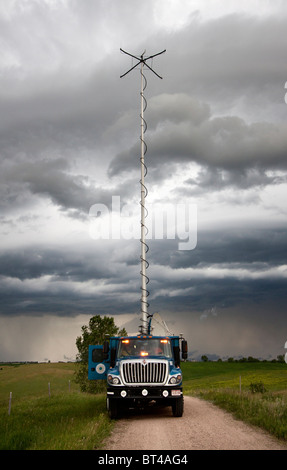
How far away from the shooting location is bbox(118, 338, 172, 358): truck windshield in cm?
1795

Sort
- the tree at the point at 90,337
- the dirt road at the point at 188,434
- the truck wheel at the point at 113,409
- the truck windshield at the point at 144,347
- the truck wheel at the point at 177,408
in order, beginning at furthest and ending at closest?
the tree at the point at 90,337
the truck windshield at the point at 144,347
the truck wheel at the point at 177,408
the truck wheel at the point at 113,409
the dirt road at the point at 188,434

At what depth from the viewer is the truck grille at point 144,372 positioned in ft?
54.6

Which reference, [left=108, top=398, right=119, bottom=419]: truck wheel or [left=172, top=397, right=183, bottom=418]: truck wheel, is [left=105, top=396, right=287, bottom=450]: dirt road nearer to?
[left=172, top=397, right=183, bottom=418]: truck wheel

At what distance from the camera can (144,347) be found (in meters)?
18.1

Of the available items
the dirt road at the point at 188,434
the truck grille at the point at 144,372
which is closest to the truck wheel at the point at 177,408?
the dirt road at the point at 188,434

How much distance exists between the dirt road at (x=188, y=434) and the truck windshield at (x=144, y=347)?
233 centimetres

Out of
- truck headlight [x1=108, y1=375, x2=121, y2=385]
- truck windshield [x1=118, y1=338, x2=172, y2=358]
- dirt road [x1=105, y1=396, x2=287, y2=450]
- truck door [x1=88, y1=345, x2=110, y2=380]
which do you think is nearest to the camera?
dirt road [x1=105, y1=396, x2=287, y2=450]

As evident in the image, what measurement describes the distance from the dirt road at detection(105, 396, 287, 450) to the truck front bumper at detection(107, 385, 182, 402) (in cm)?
77

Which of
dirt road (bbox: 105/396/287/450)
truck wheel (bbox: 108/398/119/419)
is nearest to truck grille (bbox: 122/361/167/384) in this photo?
truck wheel (bbox: 108/398/119/419)

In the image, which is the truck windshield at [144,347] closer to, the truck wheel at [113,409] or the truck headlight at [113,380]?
the truck headlight at [113,380]

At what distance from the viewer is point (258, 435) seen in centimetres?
1232
